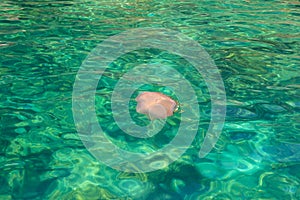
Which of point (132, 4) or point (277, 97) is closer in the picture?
point (277, 97)

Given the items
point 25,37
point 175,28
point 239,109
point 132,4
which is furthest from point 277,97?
point 132,4

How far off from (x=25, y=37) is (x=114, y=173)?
354cm

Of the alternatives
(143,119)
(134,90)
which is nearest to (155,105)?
(143,119)

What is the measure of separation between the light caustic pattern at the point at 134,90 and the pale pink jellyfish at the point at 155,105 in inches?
4.6

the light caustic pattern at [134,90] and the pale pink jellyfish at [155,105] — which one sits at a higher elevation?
the pale pink jellyfish at [155,105]

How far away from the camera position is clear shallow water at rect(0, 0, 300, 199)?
8.54 ft

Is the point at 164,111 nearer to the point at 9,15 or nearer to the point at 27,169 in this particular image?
the point at 27,169

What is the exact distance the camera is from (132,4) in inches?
328

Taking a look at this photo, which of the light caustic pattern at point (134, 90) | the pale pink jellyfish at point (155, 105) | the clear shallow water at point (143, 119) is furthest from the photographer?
the pale pink jellyfish at point (155, 105)

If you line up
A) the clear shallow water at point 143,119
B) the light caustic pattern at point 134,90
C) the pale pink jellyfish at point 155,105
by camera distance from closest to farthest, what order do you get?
the clear shallow water at point 143,119
the light caustic pattern at point 134,90
the pale pink jellyfish at point 155,105

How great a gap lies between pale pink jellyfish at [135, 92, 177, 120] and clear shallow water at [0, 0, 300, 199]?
0.35 ft

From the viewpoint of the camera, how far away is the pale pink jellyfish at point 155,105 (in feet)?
11.5

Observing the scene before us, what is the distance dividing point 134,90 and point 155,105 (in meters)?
0.51

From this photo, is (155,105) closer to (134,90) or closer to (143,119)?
(143,119)
